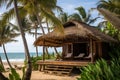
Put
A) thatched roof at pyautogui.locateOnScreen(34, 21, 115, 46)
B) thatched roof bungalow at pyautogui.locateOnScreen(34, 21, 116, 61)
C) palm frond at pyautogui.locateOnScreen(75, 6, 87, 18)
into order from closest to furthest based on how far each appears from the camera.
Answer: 1. thatched roof at pyautogui.locateOnScreen(34, 21, 115, 46)
2. thatched roof bungalow at pyautogui.locateOnScreen(34, 21, 116, 61)
3. palm frond at pyautogui.locateOnScreen(75, 6, 87, 18)

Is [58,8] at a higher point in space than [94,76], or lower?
higher

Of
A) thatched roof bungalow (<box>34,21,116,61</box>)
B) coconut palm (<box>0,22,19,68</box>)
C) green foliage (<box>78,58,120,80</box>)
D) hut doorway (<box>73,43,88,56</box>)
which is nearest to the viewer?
green foliage (<box>78,58,120,80</box>)

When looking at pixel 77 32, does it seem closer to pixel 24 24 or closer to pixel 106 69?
pixel 106 69

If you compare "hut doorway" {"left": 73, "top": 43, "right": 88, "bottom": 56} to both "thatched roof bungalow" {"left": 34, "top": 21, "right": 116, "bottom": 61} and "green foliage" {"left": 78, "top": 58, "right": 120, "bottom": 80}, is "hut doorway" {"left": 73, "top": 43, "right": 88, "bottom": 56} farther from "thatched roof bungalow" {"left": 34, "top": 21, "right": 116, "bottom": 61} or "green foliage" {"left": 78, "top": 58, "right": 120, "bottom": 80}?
"green foliage" {"left": 78, "top": 58, "right": 120, "bottom": 80}

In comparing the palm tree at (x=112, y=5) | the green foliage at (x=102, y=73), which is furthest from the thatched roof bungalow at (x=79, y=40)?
the green foliage at (x=102, y=73)

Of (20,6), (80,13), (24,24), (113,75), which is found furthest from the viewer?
(24,24)

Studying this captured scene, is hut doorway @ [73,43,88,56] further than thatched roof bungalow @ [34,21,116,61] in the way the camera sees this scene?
Yes

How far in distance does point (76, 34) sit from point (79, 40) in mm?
2933

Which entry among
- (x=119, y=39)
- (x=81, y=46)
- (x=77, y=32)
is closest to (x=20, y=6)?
(x=77, y=32)

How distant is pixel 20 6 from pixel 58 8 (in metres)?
9.09

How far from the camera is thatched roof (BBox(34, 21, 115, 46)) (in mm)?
18188

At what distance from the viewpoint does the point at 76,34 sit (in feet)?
62.4

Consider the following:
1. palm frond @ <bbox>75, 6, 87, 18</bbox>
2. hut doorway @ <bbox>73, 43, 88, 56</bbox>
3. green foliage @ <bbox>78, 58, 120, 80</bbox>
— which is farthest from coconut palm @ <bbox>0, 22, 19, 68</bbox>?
green foliage @ <bbox>78, 58, 120, 80</bbox>

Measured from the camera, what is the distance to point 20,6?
20.7m
